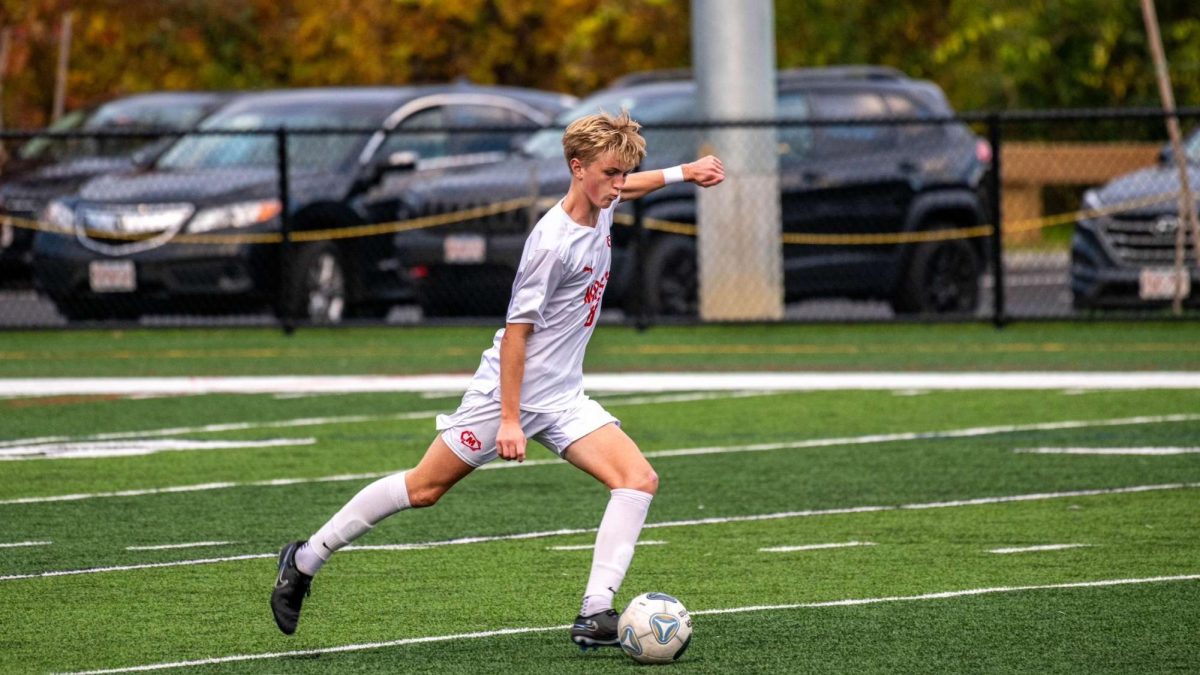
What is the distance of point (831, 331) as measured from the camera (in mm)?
19375

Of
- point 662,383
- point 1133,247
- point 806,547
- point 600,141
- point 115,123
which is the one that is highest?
point 600,141

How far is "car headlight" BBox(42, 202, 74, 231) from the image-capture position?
19375 mm

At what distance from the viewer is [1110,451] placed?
11.7m

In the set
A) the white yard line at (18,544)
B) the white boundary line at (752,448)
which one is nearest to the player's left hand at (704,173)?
the white yard line at (18,544)

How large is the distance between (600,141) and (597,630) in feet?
4.67

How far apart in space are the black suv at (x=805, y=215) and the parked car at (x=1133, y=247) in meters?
0.95

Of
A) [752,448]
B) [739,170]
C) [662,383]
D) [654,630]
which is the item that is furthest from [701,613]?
[739,170]

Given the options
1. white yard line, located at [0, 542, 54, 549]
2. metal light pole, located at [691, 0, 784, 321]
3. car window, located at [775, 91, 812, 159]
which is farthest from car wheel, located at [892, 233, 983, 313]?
white yard line, located at [0, 542, 54, 549]

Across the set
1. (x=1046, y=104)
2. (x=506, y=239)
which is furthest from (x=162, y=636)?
(x=1046, y=104)

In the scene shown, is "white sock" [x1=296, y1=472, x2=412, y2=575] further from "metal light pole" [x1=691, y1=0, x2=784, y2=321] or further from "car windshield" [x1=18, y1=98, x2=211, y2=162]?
"car windshield" [x1=18, y1=98, x2=211, y2=162]

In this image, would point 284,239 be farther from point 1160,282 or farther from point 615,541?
point 615,541

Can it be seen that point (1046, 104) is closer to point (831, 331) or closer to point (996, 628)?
point (831, 331)

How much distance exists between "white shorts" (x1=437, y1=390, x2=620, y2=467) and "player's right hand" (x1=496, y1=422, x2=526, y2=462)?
0.49 feet

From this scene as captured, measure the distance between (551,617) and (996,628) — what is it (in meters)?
1.42
